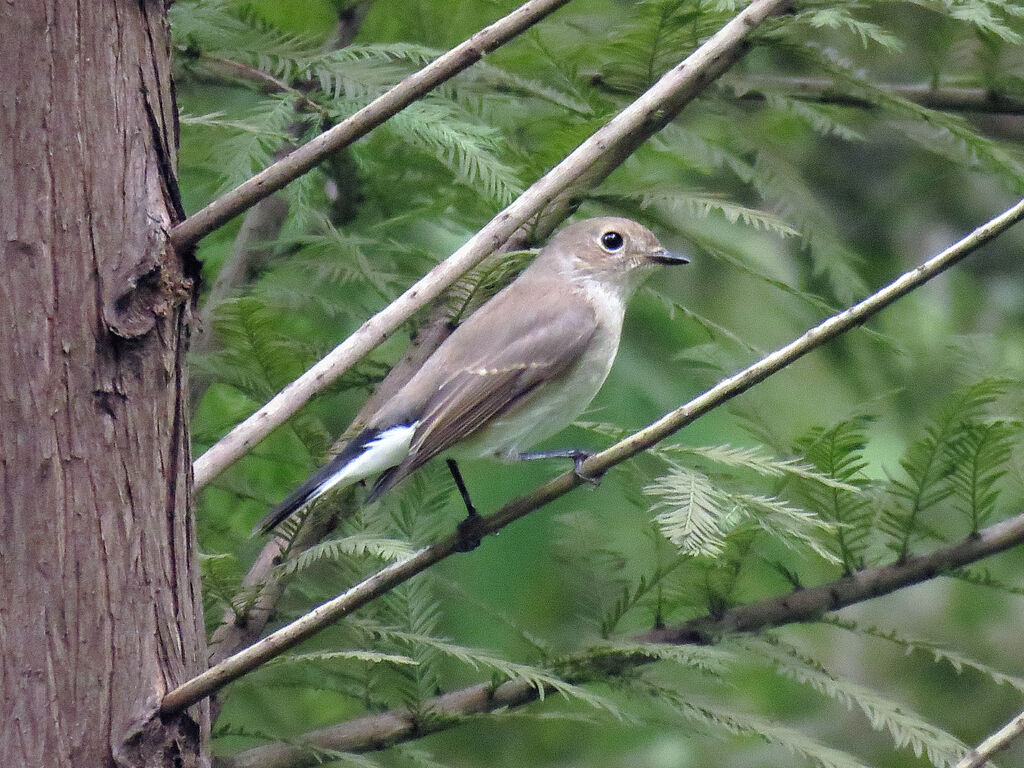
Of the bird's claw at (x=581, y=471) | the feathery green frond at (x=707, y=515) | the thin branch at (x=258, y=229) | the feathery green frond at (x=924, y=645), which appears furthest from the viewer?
the thin branch at (x=258, y=229)

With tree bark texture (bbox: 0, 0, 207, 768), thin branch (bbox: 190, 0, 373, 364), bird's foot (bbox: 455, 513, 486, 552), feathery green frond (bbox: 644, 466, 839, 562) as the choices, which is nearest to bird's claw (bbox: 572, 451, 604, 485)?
feathery green frond (bbox: 644, 466, 839, 562)

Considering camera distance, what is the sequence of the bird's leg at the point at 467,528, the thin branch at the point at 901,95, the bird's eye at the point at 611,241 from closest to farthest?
the bird's leg at the point at 467,528 < the thin branch at the point at 901,95 < the bird's eye at the point at 611,241

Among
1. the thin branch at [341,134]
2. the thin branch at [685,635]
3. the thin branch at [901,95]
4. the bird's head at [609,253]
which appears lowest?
the thin branch at [685,635]

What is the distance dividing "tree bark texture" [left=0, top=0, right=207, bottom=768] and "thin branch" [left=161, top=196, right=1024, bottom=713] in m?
0.13

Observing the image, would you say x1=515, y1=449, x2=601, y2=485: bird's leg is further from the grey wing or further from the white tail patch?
the white tail patch

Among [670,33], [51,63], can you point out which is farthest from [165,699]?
[670,33]

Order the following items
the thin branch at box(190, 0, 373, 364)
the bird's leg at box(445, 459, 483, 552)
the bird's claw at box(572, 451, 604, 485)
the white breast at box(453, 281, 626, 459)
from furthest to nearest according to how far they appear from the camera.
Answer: the white breast at box(453, 281, 626, 459) → the thin branch at box(190, 0, 373, 364) → the bird's leg at box(445, 459, 483, 552) → the bird's claw at box(572, 451, 604, 485)

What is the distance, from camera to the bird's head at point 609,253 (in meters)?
3.84

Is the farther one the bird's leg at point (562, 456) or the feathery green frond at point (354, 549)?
the bird's leg at point (562, 456)

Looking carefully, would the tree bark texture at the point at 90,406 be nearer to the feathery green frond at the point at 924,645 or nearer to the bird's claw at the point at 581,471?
the bird's claw at the point at 581,471

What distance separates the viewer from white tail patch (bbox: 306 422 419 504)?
2898 millimetres

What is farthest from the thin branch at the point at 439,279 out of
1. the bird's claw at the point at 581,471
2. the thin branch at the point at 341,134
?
the bird's claw at the point at 581,471

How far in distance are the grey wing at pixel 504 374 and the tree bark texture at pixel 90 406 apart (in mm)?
1237

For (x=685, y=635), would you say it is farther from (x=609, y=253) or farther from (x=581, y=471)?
(x=609, y=253)
